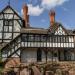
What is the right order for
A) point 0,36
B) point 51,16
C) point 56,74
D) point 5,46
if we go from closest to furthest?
point 56,74 → point 5,46 → point 0,36 → point 51,16

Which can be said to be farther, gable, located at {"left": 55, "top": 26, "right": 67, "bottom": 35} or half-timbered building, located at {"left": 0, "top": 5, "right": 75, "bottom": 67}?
gable, located at {"left": 55, "top": 26, "right": 67, "bottom": 35}

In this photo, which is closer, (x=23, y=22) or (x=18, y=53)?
(x=18, y=53)

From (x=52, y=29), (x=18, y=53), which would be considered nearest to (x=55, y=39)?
(x=52, y=29)

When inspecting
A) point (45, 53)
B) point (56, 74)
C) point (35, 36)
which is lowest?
point (56, 74)

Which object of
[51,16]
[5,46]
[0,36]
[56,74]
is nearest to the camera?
[56,74]

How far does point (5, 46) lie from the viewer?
38.2 m

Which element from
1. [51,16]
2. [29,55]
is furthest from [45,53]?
[51,16]

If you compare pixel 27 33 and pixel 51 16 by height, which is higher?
pixel 51 16

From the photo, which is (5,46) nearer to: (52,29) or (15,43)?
(15,43)

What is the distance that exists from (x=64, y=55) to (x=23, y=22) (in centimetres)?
813

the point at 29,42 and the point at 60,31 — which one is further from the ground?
the point at 60,31

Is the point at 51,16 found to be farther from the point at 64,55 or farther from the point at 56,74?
the point at 56,74

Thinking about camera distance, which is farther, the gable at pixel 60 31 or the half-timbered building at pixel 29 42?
the gable at pixel 60 31

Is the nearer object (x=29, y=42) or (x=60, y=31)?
(x=29, y=42)
